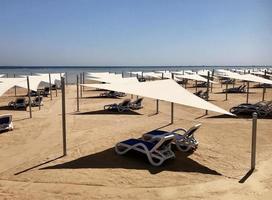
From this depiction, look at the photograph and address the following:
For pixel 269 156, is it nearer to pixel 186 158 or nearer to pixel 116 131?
pixel 186 158

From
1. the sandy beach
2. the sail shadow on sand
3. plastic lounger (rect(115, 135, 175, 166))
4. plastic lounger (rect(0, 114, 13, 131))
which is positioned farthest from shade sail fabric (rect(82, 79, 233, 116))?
plastic lounger (rect(0, 114, 13, 131))

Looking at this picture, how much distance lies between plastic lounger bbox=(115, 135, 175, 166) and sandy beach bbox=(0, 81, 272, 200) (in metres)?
0.15

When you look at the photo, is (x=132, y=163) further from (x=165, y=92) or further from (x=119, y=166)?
(x=165, y=92)

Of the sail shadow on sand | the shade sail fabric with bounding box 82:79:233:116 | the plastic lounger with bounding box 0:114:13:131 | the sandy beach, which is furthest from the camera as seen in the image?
the plastic lounger with bounding box 0:114:13:131

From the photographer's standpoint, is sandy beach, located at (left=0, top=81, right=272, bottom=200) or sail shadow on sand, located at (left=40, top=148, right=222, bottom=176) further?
sail shadow on sand, located at (left=40, top=148, right=222, bottom=176)

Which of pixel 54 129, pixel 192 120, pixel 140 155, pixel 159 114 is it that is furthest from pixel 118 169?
pixel 159 114

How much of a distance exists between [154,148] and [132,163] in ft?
1.86

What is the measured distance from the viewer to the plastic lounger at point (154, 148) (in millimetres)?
7176

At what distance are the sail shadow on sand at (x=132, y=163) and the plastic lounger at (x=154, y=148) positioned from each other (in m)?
0.13

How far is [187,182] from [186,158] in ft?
4.95

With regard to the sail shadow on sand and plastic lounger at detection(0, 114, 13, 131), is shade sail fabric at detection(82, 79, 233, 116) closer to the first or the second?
the sail shadow on sand

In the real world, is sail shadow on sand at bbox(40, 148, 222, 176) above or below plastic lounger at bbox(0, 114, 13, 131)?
below

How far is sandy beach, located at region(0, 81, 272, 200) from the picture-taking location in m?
5.70

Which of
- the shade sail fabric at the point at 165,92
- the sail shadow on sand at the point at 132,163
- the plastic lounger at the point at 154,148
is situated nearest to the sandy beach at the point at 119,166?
the sail shadow on sand at the point at 132,163
